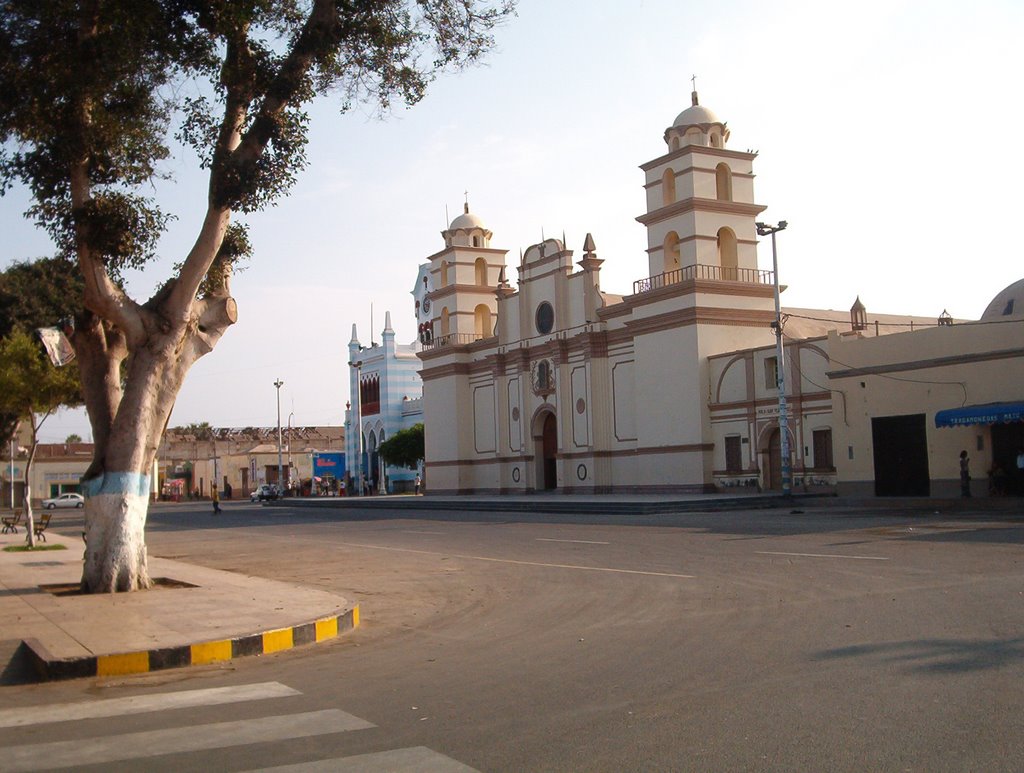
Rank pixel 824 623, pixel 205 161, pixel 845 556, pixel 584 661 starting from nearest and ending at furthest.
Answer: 1. pixel 584 661
2. pixel 824 623
3. pixel 205 161
4. pixel 845 556

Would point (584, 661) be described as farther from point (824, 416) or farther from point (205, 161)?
point (824, 416)

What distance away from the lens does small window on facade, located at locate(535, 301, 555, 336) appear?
5344cm

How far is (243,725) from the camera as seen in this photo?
6301 mm

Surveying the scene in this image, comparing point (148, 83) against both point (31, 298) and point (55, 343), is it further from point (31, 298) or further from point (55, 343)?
point (31, 298)

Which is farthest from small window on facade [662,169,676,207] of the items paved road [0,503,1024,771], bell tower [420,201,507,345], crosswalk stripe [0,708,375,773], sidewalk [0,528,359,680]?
crosswalk stripe [0,708,375,773]

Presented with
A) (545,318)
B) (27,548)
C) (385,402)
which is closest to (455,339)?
(545,318)

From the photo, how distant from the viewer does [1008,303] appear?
3941 cm

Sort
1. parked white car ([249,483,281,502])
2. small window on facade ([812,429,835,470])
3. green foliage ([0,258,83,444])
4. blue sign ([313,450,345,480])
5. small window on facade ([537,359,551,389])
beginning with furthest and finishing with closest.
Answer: blue sign ([313,450,345,480]) < parked white car ([249,483,281,502]) < small window on facade ([537,359,551,389]) < small window on facade ([812,429,835,470]) < green foliage ([0,258,83,444])

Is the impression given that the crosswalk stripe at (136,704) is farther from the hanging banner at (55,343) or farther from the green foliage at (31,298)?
the green foliage at (31,298)

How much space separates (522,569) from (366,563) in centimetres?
381

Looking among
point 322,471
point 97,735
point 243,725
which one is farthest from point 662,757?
point 322,471

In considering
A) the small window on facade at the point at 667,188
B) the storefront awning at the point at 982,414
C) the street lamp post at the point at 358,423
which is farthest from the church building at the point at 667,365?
the street lamp post at the point at 358,423

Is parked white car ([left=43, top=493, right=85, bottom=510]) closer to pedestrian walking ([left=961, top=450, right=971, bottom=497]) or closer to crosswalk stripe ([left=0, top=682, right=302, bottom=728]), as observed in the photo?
pedestrian walking ([left=961, top=450, right=971, bottom=497])

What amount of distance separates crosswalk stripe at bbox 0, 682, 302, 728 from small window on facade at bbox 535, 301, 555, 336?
4616cm
